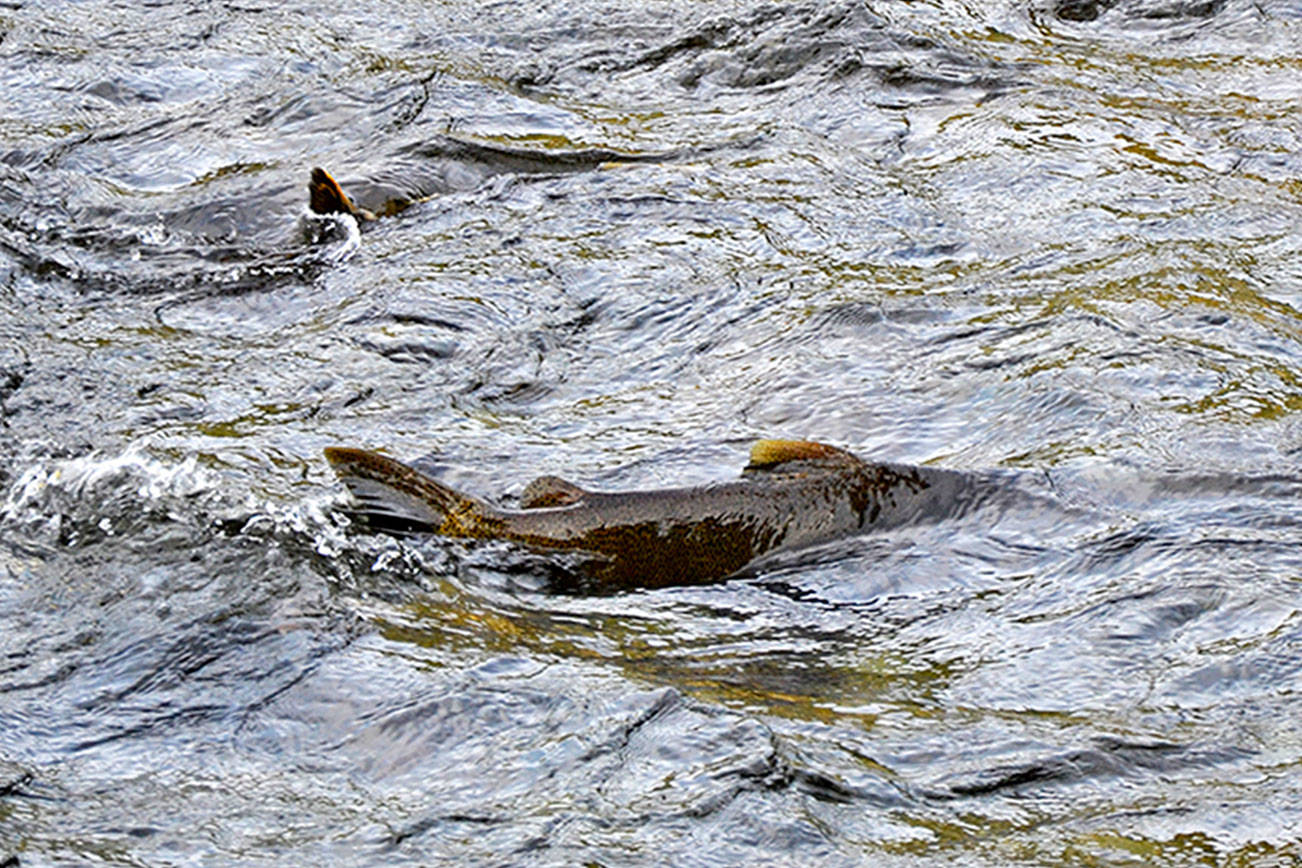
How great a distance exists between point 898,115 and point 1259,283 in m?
2.49

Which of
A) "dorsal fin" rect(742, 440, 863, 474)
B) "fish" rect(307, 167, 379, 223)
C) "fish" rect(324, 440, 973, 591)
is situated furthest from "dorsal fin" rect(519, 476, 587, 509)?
"fish" rect(307, 167, 379, 223)

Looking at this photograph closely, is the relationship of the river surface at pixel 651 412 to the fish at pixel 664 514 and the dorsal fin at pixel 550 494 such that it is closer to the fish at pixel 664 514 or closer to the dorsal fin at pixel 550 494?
the fish at pixel 664 514

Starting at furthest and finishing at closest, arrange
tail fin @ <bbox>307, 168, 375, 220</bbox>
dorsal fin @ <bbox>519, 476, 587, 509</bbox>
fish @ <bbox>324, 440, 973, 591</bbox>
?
tail fin @ <bbox>307, 168, 375, 220</bbox>, dorsal fin @ <bbox>519, 476, 587, 509</bbox>, fish @ <bbox>324, 440, 973, 591</bbox>

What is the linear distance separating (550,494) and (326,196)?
307 cm

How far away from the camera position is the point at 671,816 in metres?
3.83

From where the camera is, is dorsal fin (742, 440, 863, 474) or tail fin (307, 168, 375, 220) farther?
tail fin (307, 168, 375, 220)

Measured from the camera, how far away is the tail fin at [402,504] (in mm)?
5039

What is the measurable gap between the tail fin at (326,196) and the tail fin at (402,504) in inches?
116

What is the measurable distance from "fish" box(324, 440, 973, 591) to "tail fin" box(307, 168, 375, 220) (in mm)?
2909

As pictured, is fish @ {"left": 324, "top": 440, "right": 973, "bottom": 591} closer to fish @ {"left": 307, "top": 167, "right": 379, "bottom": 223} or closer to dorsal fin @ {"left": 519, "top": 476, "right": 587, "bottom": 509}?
dorsal fin @ {"left": 519, "top": 476, "right": 587, "bottom": 509}

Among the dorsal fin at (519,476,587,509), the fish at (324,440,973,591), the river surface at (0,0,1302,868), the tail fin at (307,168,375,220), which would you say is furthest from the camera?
the tail fin at (307,168,375,220)

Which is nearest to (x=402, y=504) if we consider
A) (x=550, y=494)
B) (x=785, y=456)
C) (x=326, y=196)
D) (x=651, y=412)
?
(x=550, y=494)

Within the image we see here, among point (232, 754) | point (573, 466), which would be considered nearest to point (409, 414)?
point (573, 466)

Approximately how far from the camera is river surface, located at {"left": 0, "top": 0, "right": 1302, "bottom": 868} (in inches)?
157
